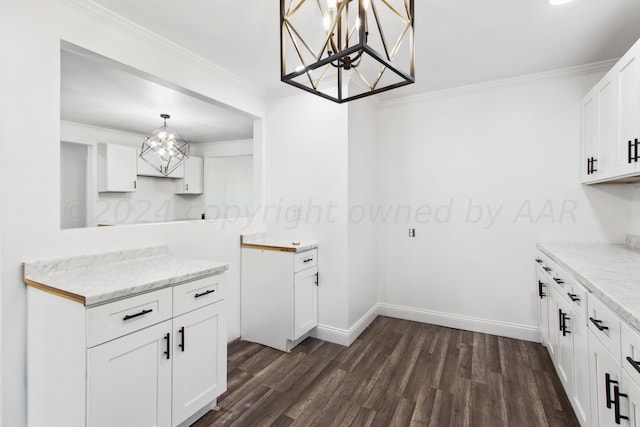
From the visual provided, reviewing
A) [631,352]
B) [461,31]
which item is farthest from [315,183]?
[631,352]

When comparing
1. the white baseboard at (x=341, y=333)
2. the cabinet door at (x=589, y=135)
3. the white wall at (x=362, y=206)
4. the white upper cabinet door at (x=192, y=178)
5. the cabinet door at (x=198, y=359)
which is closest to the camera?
the cabinet door at (x=198, y=359)

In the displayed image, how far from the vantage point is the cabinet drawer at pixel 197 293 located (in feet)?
5.51

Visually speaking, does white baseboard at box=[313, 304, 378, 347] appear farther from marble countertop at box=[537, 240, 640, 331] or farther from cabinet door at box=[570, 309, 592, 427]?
marble countertop at box=[537, 240, 640, 331]

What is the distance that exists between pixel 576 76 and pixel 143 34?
11.6ft

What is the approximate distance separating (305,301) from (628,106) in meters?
2.68

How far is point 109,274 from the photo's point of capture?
1.69m

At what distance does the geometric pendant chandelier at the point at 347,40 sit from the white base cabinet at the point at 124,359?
4.32 feet

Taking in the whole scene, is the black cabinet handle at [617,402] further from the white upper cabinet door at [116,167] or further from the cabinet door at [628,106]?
the white upper cabinet door at [116,167]

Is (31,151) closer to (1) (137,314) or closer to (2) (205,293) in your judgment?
(1) (137,314)

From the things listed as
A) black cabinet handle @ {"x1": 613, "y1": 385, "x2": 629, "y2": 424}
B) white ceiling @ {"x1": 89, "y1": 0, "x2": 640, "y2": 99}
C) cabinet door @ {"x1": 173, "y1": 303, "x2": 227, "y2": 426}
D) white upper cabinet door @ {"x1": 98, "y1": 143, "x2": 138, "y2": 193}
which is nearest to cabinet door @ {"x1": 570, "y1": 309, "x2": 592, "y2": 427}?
black cabinet handle @ {"x1": 613, "y1": 385, "x2": 629, "y2": 424}

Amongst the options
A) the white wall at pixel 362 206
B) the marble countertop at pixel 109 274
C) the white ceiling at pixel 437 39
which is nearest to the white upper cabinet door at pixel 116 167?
the white ceiling at pixel 437 39

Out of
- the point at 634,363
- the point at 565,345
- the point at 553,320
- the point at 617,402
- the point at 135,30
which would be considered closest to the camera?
the point at 634,363

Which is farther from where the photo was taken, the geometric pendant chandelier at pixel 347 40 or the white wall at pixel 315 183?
the white wall at pixel 315 183

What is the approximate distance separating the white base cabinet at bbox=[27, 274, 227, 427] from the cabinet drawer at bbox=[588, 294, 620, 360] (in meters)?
1.93
